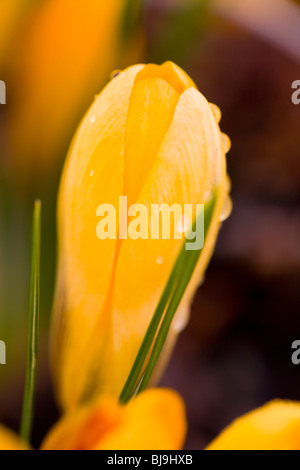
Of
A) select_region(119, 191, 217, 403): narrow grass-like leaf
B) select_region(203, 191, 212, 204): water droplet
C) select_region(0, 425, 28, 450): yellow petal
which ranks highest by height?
select_region(203, 191, 212, 204): water droplet

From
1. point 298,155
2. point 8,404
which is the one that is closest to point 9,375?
point 8,404

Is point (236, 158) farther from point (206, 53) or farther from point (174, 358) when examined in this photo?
point (174, 358)

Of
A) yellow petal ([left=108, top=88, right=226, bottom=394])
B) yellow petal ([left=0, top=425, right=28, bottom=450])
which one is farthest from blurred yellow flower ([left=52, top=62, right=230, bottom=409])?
yellow petal ([left=0, top=425, right=28, bottom=450])

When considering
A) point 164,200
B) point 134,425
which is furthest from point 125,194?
point 134,425

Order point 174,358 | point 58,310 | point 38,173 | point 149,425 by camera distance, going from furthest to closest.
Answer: point 174,358, point 38,173, point 58,310, point 149,425

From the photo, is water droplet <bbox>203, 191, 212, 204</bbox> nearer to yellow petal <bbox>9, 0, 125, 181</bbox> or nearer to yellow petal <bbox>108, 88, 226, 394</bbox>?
yellow petal <bbox>108, 88, 226, 394</bbox>

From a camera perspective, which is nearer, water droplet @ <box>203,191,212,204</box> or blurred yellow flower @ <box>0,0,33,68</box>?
water droplet @ <box>203,191,212,204</box>
